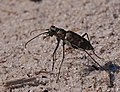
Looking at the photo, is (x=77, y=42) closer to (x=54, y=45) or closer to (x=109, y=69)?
(x=109, y=69)

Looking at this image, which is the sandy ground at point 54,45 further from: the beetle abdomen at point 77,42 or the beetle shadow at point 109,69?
the beetle abdomen at point 77,42

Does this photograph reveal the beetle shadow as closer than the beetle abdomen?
Yes

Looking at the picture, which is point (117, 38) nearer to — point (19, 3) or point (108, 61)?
point (108, 61)

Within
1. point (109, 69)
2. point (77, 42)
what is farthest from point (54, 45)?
point (109, 69)

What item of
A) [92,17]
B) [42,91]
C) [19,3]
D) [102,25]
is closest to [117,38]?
[102,25]

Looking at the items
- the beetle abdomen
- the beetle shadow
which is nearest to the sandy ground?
the beetle shadow

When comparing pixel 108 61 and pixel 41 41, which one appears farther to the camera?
pixel 41 41

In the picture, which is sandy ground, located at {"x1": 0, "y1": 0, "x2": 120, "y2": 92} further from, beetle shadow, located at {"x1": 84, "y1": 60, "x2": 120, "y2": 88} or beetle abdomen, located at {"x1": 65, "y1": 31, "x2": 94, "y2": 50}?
beetle abdomen, located at {"x1": 65, "y1": 31, "x2": 94, "y2": 50}

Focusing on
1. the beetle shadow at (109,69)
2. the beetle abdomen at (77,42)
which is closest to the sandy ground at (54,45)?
the beetle shadow at (109,69)
